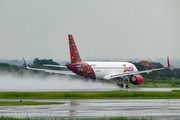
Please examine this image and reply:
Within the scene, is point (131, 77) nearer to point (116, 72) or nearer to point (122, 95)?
point (116, 72)

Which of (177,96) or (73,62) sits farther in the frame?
(73,62)

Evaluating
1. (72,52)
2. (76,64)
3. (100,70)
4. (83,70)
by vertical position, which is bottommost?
(100,70)

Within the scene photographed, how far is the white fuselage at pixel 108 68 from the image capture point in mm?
70562

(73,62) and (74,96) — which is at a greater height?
(73,62)

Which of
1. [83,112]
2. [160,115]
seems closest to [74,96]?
[83,112]

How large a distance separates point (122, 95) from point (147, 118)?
21227 mm

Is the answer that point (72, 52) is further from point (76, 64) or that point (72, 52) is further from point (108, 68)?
point (108, 68)

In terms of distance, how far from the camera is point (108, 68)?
72688 millimetres

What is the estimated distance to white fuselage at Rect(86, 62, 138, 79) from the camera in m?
70.6

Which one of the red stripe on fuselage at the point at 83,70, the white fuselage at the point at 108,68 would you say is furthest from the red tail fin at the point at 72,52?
the white fuselage at the point at 108,68

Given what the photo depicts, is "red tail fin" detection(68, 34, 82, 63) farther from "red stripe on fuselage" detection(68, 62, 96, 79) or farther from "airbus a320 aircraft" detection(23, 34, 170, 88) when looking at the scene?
"red stripe on fuselage" detection(68, 62, 96, 79)

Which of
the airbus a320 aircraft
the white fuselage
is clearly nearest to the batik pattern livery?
the airbus a320 aircraft

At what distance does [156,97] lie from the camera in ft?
147

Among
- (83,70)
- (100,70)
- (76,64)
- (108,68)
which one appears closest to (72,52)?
(76,64)
